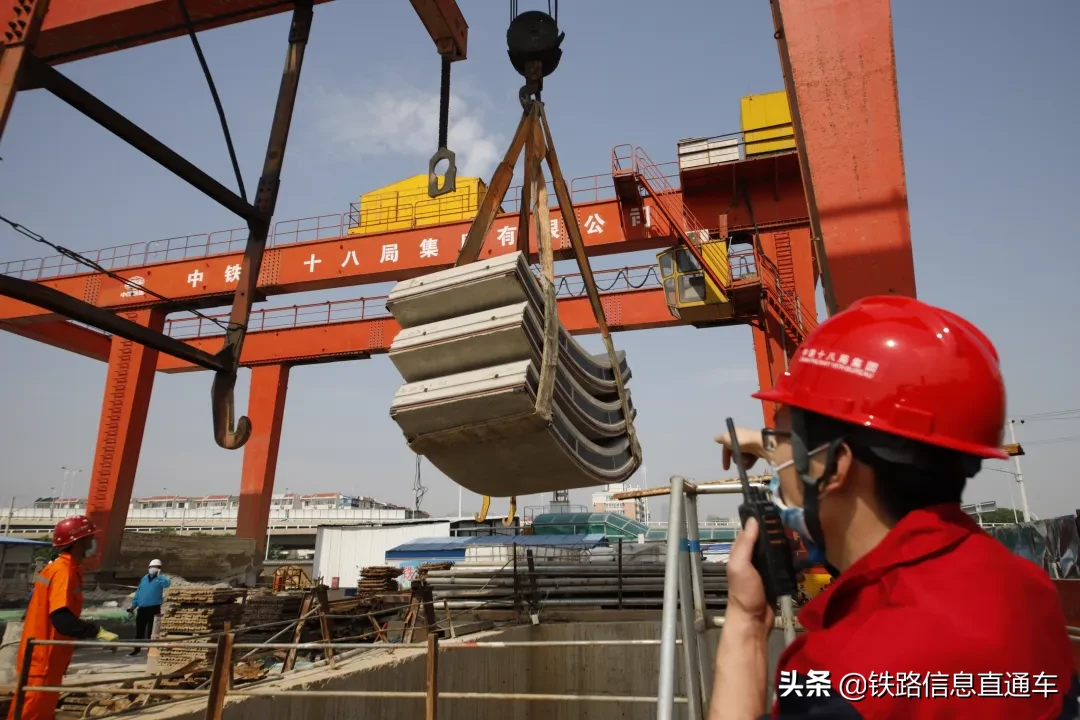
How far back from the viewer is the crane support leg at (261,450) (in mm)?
13383

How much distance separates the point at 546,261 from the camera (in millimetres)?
4453

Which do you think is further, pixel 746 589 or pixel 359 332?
pixel 359 332

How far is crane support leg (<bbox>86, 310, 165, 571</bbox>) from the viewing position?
12289 millimetres

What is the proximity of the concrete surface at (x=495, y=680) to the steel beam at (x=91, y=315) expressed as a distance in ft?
7.16

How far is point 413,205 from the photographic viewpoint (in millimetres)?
12281

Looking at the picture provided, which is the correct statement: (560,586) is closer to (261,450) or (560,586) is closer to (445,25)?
(261,450)

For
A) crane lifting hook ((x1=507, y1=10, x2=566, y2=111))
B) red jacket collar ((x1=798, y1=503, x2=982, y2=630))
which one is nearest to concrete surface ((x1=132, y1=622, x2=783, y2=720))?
red jacket collar ((x1=798, y1=503, x2=982, y2=630))

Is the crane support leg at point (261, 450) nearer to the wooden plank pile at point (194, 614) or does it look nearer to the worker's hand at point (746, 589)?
the wooden plank pile at point (194, 614)

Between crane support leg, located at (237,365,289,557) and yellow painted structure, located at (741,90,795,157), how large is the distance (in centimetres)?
973

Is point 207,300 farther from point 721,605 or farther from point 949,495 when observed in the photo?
point 949,495

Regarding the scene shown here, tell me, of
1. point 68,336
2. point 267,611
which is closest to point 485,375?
point 267,611

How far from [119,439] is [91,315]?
10233mm

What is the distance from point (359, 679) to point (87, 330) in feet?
41.3

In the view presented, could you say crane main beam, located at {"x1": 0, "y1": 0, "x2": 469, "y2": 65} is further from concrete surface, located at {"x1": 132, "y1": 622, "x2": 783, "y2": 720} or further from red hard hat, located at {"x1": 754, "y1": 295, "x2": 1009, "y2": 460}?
red hard hat, located at {"x1": 754, "y1": 295, "x2": 1009, "y2": 460}
